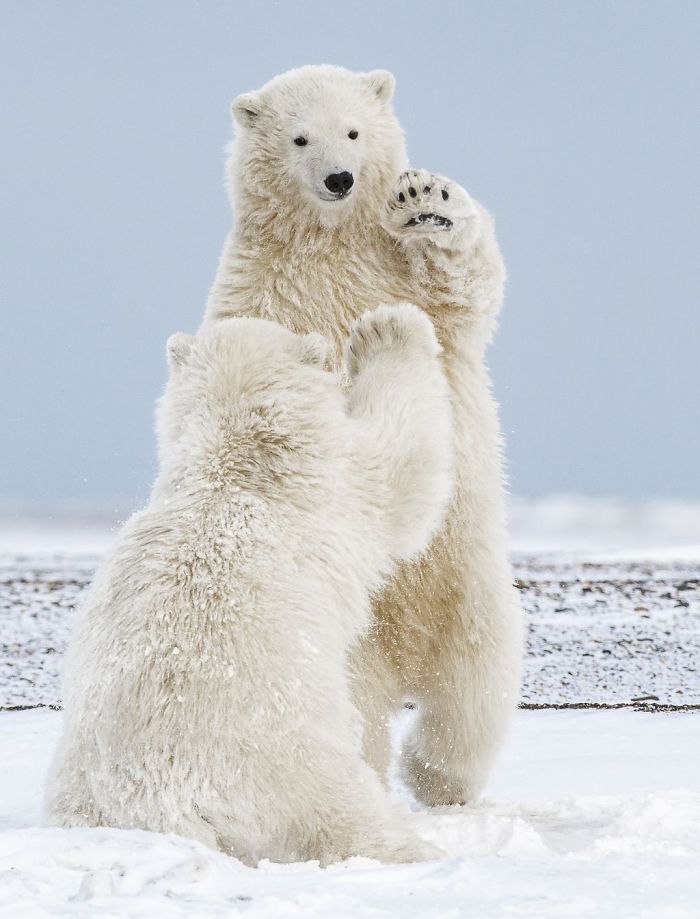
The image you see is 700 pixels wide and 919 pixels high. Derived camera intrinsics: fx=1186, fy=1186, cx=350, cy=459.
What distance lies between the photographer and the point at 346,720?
269cm

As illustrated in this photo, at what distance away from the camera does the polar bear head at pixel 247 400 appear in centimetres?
281

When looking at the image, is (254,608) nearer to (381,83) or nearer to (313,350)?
(313,350)

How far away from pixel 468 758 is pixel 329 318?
142 cm

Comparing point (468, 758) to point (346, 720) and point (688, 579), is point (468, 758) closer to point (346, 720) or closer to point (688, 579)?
point (346, 720)

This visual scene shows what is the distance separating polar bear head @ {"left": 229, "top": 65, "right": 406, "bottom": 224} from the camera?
12.0ft

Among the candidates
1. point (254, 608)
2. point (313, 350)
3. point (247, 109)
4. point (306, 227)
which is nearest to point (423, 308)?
point (306, 227)

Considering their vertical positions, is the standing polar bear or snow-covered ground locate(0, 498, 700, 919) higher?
the standing polar bear

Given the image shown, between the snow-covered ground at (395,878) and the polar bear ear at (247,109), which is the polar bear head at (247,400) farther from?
the polar bear ear at (247,109)

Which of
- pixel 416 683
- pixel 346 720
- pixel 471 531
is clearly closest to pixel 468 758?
pixel 416 683

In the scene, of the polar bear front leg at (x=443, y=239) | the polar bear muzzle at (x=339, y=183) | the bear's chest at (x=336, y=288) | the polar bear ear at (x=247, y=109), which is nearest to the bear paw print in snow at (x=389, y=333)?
the bear's chest at (x=336, y=288)

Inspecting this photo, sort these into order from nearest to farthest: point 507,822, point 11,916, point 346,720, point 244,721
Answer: point 11,916, point 244,721, point 346,720, point 507,822

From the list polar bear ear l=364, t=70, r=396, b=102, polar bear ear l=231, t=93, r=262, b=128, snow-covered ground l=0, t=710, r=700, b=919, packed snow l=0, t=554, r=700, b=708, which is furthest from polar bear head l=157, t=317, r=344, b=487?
packed snow l=0, t=554, r=700, b=708

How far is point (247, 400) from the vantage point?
2.88m

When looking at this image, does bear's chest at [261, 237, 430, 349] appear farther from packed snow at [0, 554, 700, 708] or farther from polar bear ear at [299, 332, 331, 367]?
packed snow at [0, 554, 700, 708]
